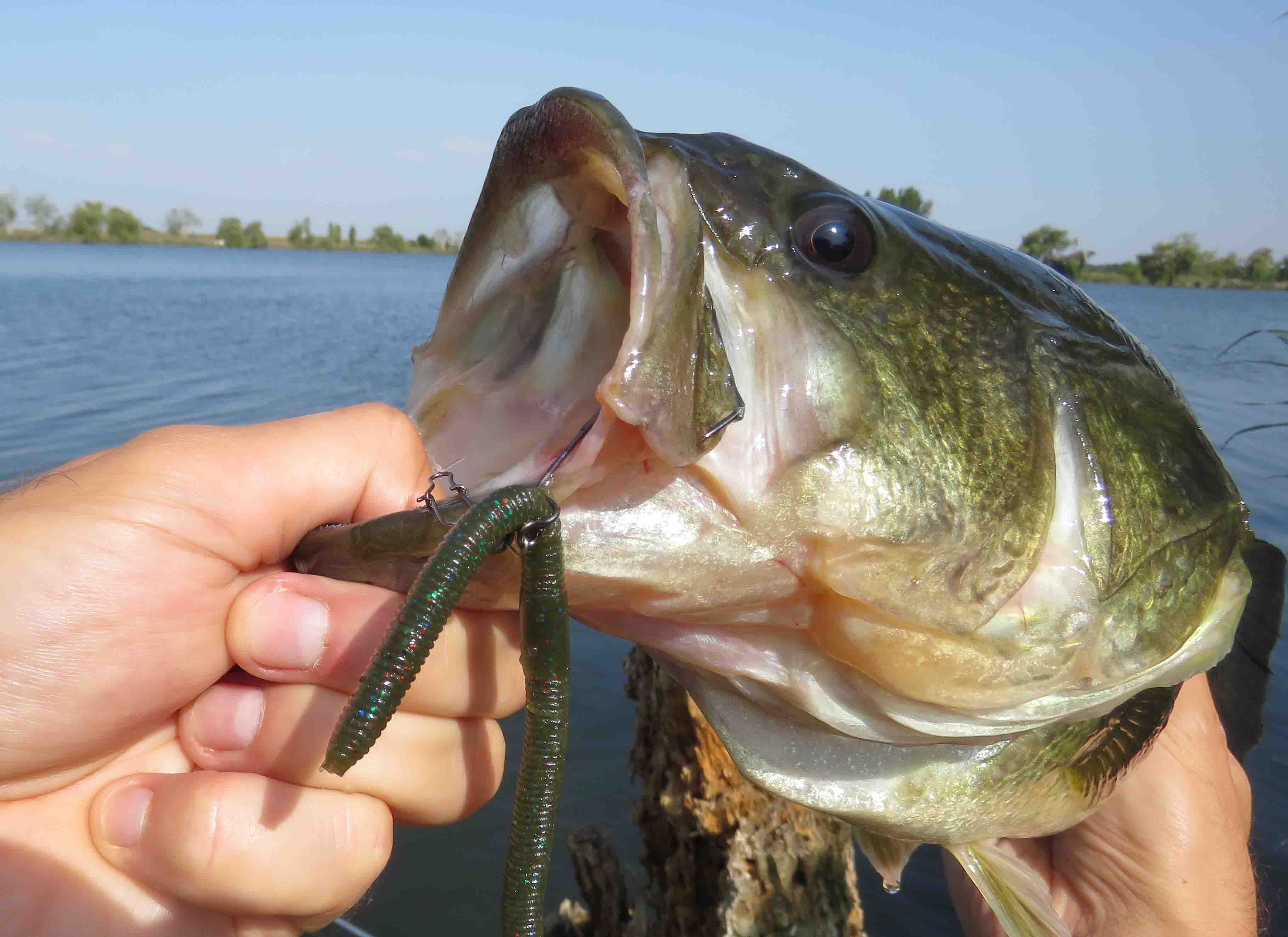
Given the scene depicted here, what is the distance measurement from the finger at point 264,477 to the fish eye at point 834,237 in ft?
2.41

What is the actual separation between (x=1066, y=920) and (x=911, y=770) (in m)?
1.32

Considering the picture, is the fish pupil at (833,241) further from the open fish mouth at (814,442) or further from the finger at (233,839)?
the finger at (233,839)

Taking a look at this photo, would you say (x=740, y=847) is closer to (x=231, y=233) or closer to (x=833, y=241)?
(x=833, y=241)

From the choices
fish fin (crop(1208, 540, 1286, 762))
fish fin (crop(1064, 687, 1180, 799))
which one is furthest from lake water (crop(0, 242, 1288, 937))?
fish fin (crop(1064, 687, 1180, 799))

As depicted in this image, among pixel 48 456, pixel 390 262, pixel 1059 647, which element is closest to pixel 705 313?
pixel 1059 647

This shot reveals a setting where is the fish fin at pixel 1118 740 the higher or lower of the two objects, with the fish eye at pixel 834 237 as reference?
lower

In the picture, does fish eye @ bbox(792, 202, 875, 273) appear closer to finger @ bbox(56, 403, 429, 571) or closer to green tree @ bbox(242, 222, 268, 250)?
finger @ bbox(56, 403, 429, 571)

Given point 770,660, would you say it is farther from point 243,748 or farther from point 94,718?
point 94,718

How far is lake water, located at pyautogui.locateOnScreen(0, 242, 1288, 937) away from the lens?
564cm

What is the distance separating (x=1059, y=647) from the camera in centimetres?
143

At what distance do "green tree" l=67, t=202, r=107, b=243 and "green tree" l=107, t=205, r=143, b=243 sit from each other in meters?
0.62

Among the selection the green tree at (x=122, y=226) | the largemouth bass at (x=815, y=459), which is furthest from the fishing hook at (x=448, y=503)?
the green tree at (x=122, y=226)

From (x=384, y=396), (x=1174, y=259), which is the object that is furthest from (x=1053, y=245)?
(x=384, y=396)

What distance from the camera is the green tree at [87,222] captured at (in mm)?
85938
